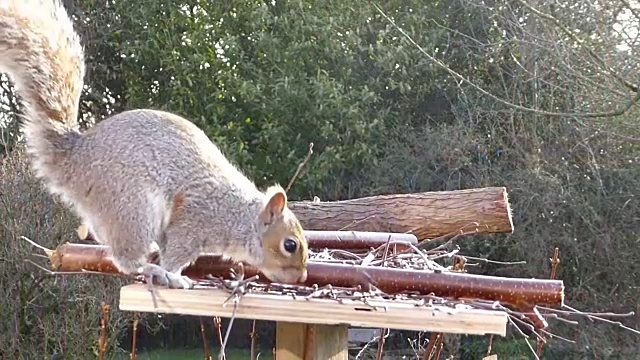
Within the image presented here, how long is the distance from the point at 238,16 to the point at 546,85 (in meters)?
2.21

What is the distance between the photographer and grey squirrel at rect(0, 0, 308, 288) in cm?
171

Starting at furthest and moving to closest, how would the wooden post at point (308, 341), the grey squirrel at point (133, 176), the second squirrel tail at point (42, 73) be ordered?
the second squirrel tail at point (42, 73), the grey squirrel at point (133, 176), the wooden post at point (308, 341)

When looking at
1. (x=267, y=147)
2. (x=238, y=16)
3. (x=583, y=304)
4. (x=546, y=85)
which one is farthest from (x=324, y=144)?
(x=583, y=304)

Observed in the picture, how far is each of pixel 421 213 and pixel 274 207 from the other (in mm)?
967

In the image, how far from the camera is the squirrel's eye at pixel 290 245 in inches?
63.2

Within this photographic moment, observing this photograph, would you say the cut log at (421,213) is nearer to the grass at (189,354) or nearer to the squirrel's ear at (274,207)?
the squirrel's ear at (274,207)

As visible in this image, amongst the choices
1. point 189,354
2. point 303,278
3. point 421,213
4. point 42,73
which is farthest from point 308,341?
point 189,354

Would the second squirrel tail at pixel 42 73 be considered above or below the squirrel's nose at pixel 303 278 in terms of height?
above

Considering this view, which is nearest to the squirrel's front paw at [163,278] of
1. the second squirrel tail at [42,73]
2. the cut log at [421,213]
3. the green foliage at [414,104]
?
the second squirrel tail at [42,73]

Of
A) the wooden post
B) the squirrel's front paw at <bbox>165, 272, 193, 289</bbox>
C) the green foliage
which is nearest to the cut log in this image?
the wooden post

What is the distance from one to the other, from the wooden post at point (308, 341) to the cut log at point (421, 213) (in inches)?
42.6

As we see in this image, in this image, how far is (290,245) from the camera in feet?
5.34

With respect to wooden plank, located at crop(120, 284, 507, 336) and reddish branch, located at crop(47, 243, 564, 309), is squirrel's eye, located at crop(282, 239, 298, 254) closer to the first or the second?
reddish branch, located at crop(47, 243, 564, 309)

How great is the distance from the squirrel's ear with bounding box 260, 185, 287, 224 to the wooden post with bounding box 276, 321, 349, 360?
0.30 meters
